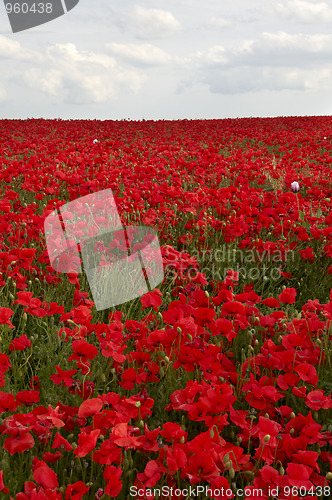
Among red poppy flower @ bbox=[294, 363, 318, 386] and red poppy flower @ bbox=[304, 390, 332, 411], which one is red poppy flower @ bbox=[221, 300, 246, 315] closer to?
red poppy flower @ bbox=[294, 363, 318, 386]

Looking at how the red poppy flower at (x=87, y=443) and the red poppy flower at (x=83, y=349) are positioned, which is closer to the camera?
the red poppy flower at (x=87, y=443)

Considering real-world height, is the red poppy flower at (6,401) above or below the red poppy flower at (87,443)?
above

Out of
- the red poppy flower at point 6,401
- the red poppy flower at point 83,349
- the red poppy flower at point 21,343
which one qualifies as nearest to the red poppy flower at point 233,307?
the red poppy flower at point 83,349

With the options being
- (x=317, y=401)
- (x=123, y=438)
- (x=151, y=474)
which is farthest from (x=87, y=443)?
(x=317, y=401)

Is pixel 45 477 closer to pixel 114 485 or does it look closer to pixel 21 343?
pixel 114 485

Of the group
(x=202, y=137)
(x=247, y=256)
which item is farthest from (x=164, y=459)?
(x=202, y=137)

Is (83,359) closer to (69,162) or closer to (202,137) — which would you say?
(69,162)

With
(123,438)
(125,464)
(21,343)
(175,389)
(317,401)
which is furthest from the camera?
(175,389)

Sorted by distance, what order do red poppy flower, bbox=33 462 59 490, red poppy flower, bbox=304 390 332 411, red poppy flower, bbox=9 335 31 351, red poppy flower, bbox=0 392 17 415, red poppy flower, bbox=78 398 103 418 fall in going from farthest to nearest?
red poppy flower, bbox=9 335 31 351, red poppy flower, bbox=304 390 332 411, red poppy flower, bbox=0 392 17 415, red poppy flower, bbox=78 398 103 418, red poppy flower, bbox=33 462 59 490

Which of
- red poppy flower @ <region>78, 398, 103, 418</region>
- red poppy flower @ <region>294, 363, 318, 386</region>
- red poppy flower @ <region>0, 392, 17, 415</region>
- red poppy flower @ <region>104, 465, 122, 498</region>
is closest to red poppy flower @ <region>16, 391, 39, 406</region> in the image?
red poppy flower @ <region>0, 392, 17, 415</region>

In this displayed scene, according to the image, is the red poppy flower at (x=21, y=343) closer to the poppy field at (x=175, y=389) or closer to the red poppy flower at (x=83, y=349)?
the poppy field at (x=175, y=389)

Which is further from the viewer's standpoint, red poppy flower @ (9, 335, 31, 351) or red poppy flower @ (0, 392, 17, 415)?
red poppy flower @ (9, 335, 31, 351)

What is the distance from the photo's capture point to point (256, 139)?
1395 cm

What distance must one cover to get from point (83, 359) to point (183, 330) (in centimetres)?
48
